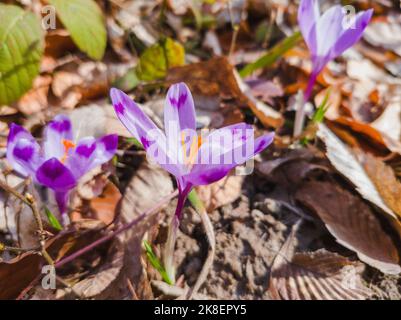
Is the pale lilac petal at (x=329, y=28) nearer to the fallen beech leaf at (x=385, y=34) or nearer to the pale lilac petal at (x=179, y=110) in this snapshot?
the pale lilac petal at (x=179, y=110)

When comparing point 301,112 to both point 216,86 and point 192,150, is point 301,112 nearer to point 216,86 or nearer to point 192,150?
point 216,86

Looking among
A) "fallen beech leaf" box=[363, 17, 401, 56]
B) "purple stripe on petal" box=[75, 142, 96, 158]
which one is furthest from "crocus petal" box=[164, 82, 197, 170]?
"fallen beech leaf" box=[363, 17, 401, 56]

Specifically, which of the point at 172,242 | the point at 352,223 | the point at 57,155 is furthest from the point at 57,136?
the point at 352,223

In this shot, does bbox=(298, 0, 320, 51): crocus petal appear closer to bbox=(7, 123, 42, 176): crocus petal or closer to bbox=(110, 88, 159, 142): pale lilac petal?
bbox=(110, 88, 159, 142): pale lilac petal

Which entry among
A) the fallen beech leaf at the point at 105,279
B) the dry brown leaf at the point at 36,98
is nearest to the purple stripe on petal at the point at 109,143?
the fallen beech leaf at the point at 105,279

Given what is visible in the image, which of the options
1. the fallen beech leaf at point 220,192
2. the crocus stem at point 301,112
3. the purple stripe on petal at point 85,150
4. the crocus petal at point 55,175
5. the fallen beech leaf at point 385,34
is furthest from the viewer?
the fallen beech leaf at point 385,34

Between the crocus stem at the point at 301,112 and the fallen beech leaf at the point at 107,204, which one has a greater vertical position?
the crocus stem at the point at 301,112

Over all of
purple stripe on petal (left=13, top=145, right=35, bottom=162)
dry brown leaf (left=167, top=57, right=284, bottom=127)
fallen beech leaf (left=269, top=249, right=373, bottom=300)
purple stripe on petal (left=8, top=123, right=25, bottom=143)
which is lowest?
fallen beech leaf (left=269, top=249, right=373, bottom=300)
